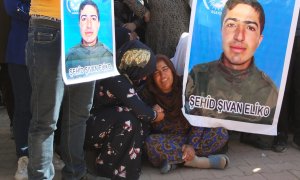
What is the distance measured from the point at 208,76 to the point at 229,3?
58cm

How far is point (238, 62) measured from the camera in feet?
10.1

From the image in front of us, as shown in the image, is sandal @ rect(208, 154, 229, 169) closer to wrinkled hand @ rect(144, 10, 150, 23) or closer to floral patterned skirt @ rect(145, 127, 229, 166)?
floral patterned skirt @ rect(145, 127, 229, 166)

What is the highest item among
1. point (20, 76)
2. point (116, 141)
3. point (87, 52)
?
point (87, 52)

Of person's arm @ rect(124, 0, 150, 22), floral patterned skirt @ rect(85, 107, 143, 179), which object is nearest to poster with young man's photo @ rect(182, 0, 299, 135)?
floral patterned skirt @ rect(85, 107, 143, 179)

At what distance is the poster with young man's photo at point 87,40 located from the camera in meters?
2.09

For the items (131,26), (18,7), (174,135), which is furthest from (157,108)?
(18,7)

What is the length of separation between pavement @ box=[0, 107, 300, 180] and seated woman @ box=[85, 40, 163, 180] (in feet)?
0.87

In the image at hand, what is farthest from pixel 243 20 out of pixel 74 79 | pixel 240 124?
pixel 74 79

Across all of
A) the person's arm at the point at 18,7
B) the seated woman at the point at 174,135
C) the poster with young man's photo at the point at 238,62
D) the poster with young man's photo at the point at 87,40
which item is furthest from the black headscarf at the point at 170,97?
the person's arm at the point at 18,7

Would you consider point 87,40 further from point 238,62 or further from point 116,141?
point 238,62

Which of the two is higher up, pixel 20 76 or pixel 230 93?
pixel 20 76

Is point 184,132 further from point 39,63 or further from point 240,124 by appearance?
point 39,63

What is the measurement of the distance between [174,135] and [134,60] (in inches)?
30.5

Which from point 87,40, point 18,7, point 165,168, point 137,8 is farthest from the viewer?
point 137,8
